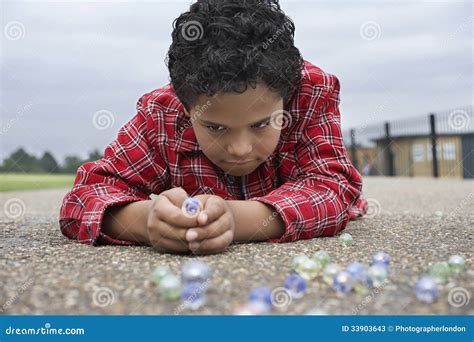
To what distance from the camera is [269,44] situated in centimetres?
262

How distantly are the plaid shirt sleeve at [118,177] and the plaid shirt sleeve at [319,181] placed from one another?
29.2 inches

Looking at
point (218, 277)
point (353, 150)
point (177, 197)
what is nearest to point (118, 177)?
point (177, 197)

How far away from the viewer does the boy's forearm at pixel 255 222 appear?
7.91ft

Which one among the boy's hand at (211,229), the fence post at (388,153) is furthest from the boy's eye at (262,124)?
the fence post at (388,153)

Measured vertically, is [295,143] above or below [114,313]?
above

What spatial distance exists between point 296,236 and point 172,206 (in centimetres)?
75

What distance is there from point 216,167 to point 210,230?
846mm

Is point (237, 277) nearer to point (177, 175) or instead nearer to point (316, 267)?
point (316, 267)

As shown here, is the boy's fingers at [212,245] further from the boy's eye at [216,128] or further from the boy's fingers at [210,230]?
the boy's eye at [216,128]

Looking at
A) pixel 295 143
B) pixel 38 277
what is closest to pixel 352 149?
pixel 295 143

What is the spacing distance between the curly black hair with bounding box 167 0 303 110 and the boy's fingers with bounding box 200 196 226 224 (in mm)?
507

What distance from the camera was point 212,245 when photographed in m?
2.16

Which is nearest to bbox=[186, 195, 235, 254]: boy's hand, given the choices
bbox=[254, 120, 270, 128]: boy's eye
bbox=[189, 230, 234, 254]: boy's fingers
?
bbox=[189, 230, 234, 254]: boy's fingers
